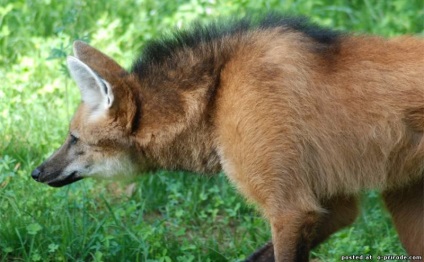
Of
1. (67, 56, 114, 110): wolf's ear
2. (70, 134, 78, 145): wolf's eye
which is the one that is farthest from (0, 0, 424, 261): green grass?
(67, 56, 114, 110): wolf's ear

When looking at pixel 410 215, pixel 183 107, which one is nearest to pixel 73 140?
pixel 183 107

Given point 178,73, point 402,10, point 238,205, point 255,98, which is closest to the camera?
point 255,98

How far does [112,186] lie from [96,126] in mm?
1291

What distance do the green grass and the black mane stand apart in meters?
0.61

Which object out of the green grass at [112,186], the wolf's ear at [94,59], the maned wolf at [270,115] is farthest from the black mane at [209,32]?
the green grass at [112,186]

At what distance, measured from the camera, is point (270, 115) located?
4.11 metres

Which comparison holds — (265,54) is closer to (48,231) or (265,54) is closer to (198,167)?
(198,167)

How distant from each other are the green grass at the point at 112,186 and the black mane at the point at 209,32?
61cm

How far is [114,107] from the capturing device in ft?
14.4

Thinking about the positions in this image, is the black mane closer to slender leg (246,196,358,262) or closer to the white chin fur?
the white chin fur

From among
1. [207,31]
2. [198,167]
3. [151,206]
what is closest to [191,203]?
[151,206]

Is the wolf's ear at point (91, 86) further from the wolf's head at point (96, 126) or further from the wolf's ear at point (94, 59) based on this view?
the wolf's ear at point (94, 59)

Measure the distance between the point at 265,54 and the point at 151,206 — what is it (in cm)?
164

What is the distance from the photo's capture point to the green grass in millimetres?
4734
